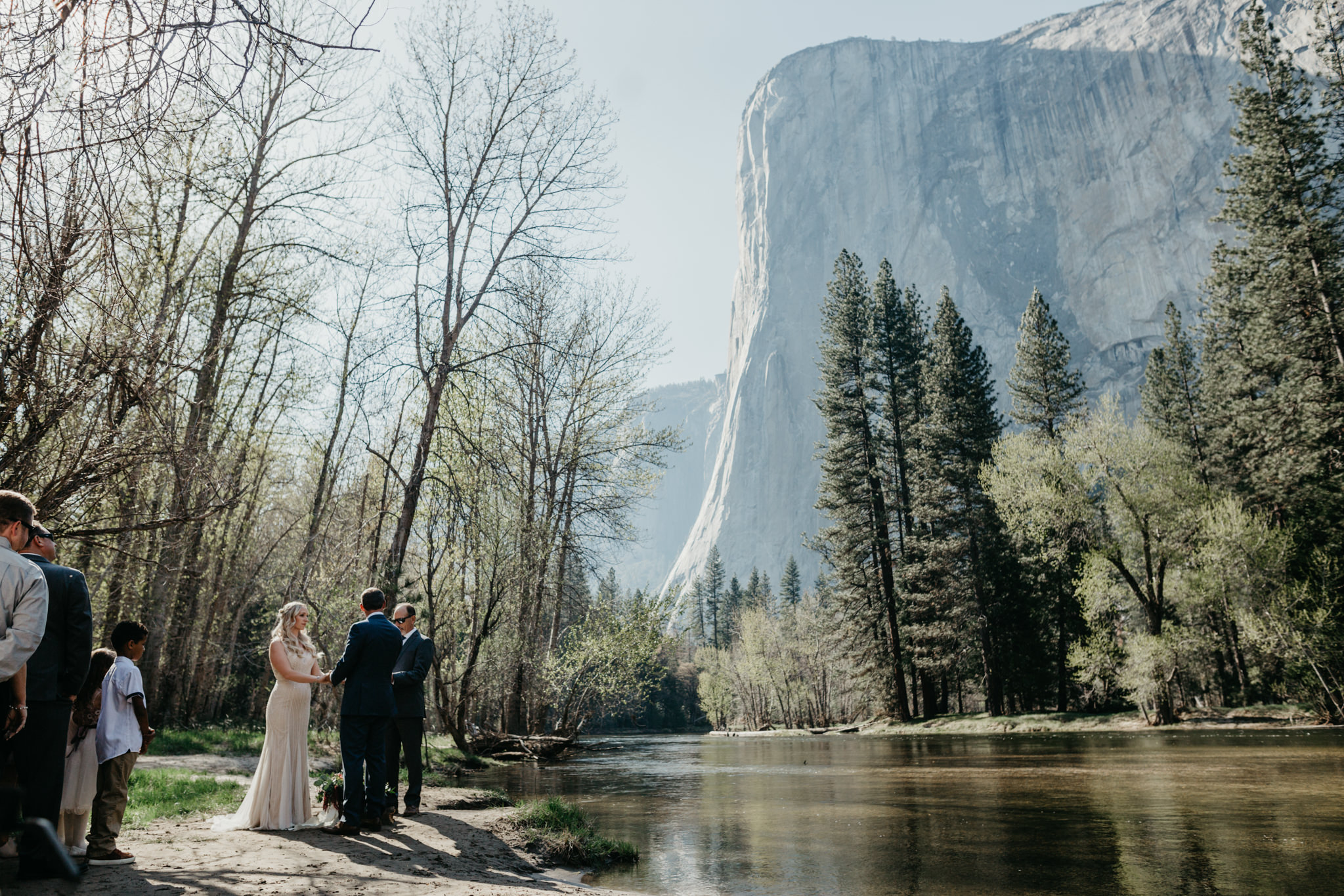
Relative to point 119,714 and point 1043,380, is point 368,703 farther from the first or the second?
point 1043,380

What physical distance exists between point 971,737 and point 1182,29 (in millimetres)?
174737

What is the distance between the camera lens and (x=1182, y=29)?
14450 centimetres

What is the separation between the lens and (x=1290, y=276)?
78.8ft

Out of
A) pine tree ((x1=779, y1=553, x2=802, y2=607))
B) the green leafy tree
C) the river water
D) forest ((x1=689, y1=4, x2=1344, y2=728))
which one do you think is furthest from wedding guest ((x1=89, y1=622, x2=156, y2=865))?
pine tree ((x1=779, y1=553, x2=802, y2=607))

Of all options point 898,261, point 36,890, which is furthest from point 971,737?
point 898,261

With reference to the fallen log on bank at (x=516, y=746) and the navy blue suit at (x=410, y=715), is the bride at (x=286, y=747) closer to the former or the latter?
the navy blue suit at (x=410, y=715)

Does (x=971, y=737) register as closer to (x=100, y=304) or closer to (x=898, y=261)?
(x=100, y=304)

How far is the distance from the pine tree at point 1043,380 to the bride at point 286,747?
3764 cm

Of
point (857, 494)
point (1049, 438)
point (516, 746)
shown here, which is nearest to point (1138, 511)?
point (1049, 438)

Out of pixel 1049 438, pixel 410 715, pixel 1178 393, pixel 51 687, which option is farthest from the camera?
pixel 1178 393

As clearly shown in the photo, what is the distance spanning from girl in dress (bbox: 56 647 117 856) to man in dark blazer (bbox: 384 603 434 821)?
2.55 meters

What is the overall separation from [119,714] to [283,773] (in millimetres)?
1495

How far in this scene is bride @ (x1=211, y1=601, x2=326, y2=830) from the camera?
629 centimetres

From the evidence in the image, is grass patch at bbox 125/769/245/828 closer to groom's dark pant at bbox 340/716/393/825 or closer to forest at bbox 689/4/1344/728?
groom's dark pant at bbox 340/716/393/825
